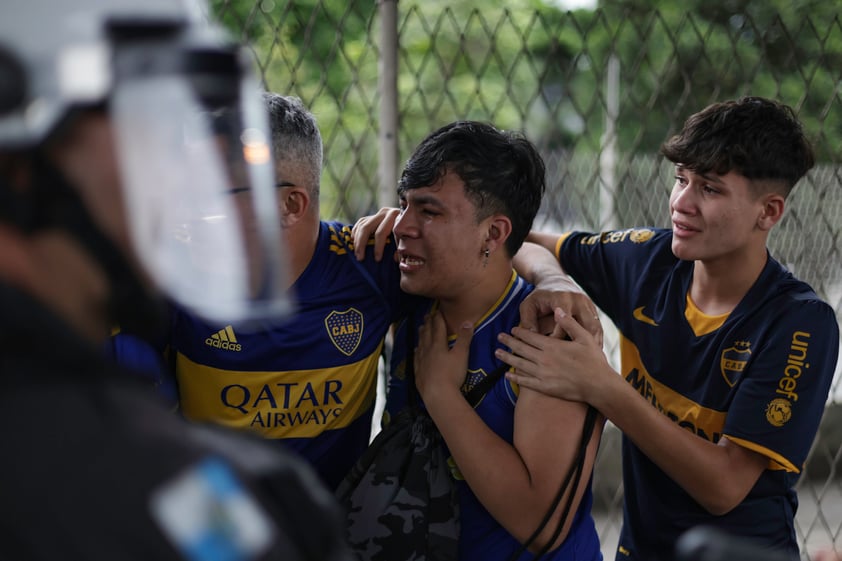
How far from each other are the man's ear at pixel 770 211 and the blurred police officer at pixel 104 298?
153 centimetres

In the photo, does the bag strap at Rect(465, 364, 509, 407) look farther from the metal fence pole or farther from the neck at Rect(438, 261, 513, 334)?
the metal fence pole

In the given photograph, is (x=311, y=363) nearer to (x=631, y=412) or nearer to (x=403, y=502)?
(x=403, y=502)

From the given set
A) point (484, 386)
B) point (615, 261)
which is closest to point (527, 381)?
point (484, 386)

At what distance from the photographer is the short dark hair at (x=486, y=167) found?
1975 millimetres

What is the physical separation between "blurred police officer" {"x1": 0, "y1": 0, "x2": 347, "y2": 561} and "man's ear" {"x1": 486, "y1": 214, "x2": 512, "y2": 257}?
121 centimetres

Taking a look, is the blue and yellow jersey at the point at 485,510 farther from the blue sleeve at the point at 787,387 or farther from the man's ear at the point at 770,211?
the man's ear at the point at 770,211

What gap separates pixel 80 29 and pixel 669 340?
66.3 inches

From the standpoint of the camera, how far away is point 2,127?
0.73 m

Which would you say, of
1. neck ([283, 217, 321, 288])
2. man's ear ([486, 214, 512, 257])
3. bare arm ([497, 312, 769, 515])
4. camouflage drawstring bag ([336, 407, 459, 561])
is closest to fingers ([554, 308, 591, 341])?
bare arm ([497, 312, 769, 515])

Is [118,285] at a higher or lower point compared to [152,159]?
lower

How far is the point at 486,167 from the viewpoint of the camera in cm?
199

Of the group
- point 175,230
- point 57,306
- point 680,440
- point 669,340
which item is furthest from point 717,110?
point 57,306

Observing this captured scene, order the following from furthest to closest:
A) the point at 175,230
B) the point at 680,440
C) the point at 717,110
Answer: the point at 717,110 → the point at 680,440 → the point at 175,230

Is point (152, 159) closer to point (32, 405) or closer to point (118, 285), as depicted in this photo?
point (118, 285)
